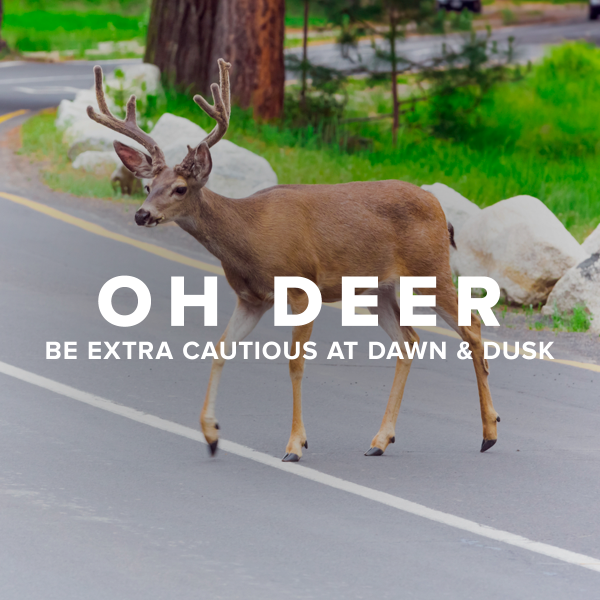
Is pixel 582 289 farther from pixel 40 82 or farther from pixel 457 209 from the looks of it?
pixel 40 82

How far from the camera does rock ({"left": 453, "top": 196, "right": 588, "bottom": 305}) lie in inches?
402

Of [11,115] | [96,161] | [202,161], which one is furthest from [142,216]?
[11,115]

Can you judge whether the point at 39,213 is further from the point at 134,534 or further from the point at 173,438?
the point at 134,534

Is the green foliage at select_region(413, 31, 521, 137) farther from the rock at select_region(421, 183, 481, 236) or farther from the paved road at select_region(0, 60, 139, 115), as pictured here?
the paved road at select_region(0, 60, 139, 115)

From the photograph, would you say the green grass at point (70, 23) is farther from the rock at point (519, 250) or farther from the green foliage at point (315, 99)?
the rock at point (519, 250)

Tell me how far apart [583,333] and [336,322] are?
216 centimetres

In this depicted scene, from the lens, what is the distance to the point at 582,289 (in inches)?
379

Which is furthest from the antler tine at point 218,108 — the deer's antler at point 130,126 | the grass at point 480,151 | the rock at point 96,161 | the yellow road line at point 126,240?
the rock at point 96,161

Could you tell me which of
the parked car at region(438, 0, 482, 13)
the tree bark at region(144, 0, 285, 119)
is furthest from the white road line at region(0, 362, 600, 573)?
the parked car at region(438, 0, 482, 13)

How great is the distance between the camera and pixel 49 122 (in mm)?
17344

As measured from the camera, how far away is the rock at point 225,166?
1270 cm

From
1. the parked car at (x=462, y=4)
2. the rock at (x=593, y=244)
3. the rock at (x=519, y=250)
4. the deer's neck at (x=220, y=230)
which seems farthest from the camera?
the parked car at (x=462, y=4)

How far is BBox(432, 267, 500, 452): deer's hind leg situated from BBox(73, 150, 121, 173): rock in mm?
8159

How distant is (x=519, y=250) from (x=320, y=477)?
193 inches
